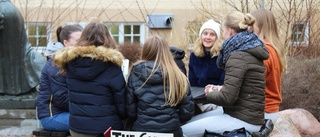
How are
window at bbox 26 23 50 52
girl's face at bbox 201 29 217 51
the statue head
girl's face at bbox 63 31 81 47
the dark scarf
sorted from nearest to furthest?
the dark scarf → girl's face at bbox 63 31 81 47 → girl's face at bbox 201 29 217 51 → the statue head → window at bbox 26 23 50 52

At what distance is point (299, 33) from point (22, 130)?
833cm

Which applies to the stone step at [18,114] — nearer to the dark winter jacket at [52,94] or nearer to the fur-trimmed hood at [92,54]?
the dark winter jacket at [52,94]

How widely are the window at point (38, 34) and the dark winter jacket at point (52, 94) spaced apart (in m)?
9.00

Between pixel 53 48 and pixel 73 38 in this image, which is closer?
pixel 73 38

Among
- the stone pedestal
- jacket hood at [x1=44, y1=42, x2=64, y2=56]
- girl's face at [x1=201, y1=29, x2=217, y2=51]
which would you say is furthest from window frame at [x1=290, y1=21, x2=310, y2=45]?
jacket hood at [x1=44, y1=42, x2=64, y2=56]

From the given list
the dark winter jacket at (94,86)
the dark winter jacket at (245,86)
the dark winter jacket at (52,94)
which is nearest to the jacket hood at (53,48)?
the dark winter jacket at (52,94)

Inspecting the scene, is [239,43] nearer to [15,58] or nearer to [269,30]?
[269,30]

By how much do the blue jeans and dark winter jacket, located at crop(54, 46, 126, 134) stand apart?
0.52m

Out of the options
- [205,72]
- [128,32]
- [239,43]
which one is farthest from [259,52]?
[128,32]

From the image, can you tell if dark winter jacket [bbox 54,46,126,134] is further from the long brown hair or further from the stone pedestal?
the stone pedestal

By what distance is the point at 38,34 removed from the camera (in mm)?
15680

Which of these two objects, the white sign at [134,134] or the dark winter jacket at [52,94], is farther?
the dark winter jacket at [52,94]

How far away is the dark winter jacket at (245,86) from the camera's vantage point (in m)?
4.82

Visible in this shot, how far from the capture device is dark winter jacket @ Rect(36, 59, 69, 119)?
533 centimetres
